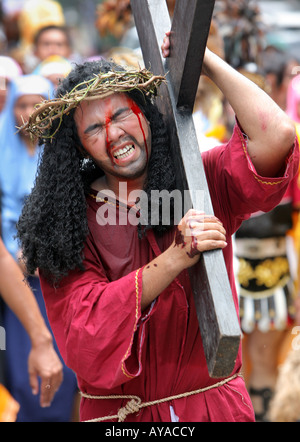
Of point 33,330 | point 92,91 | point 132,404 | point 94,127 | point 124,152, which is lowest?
point 132,404

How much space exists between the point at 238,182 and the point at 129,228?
1.48 feet

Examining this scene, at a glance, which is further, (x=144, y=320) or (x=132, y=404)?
(x=132, y=404)

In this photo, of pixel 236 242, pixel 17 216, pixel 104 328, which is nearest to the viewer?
pixel 104 328

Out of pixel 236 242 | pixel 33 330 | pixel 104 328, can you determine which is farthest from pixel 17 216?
pixel 104 328

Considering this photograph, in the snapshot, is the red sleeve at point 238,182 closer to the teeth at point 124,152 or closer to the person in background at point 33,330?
the teeth at point 124,152

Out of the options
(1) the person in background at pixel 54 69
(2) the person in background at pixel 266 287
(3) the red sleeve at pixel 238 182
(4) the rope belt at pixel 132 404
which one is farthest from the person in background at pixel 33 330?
(1) the person in background at pixel 54 69

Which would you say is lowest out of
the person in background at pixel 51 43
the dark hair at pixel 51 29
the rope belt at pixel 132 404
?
the rope belt at pixel 132 404

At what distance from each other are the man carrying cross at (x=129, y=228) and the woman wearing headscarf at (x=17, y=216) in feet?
5.50

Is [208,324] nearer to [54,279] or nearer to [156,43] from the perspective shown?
[54,279]

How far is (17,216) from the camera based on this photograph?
492 cm

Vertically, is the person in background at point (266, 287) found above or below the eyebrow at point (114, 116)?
below

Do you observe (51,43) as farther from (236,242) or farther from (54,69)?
(236,242)

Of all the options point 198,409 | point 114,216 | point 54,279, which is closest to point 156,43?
point 114,216

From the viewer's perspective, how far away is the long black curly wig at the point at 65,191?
2.70m
